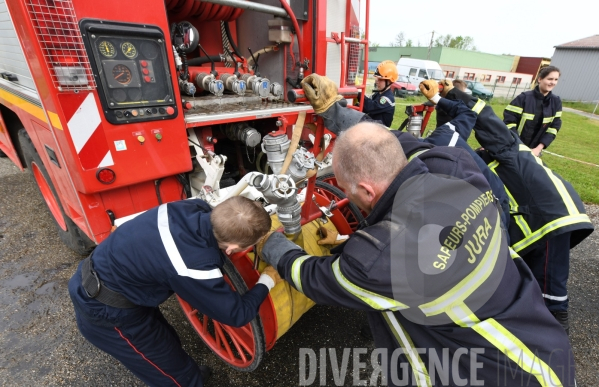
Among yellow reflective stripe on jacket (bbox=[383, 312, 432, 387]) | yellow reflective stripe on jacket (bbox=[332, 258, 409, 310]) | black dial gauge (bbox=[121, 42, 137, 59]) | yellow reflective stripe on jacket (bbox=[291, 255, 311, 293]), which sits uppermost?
black dial gauge (bbox=[121, 42, 137, 59])

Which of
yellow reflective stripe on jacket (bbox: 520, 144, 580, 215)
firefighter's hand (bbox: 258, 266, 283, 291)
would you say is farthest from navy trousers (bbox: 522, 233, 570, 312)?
firefighter's hand (bbox: 258, 266, 283, 291)

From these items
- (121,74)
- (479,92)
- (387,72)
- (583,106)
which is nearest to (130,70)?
(121,74)

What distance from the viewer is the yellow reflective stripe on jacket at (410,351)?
4.47 ft

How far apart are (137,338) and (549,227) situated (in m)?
2.66

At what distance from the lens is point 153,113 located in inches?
77.6

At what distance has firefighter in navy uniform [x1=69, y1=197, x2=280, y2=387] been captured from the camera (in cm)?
139

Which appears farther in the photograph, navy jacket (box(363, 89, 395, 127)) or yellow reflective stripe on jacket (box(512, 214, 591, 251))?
navy jacket (box(363, 89, 395, 127))

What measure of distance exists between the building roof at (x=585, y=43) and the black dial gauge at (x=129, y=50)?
106ft

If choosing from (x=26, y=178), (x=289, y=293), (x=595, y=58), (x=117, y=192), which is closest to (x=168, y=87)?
(x=117, y=192)

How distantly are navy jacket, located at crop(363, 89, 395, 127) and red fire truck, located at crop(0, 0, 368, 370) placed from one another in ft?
5.17

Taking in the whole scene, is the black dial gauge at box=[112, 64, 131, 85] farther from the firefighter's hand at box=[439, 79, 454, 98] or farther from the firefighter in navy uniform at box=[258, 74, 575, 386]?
the firefighter's hand at box=[439, 79, 454, 98]

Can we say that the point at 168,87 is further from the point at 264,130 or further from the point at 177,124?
the point at 264,130

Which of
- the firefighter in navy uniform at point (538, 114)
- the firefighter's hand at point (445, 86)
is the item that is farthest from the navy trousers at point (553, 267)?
the firefighter in navy uniform at point (538, 114)

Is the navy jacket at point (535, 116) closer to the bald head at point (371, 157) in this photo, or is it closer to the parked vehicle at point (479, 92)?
the bald head at point (371, 157)
